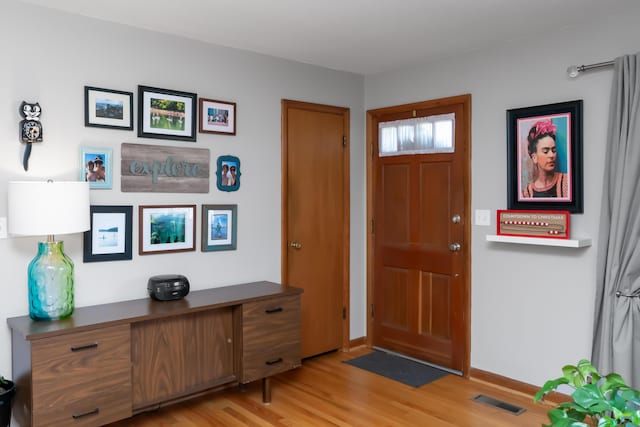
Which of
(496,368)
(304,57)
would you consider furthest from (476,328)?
(304,57)

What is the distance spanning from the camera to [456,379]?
3762mm

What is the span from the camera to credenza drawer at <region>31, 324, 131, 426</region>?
7.86 ft

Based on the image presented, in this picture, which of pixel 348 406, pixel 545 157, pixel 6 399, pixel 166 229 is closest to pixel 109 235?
pixel 166 229

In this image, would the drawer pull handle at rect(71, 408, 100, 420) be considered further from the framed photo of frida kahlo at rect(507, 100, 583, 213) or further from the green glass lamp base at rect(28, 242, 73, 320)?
the framed photo of frida kahlo at rect(507, 100, 583, 213)

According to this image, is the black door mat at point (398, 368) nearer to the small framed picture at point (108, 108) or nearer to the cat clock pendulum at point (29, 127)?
the small framed picture at point (108, 108)

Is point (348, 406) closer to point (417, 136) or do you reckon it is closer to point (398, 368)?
point (398, 368)

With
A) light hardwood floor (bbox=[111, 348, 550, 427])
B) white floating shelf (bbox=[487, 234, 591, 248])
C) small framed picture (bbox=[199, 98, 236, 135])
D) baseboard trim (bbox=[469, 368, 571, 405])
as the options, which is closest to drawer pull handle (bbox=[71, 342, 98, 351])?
light hardwood floor (bbox=[111, 348, 550, 427])

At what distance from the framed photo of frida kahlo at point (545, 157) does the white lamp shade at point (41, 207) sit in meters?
Answer: 2.73

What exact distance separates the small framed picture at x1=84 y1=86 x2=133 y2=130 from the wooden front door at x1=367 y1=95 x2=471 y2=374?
2.10 m

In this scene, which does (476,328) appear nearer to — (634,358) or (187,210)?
(634,358)

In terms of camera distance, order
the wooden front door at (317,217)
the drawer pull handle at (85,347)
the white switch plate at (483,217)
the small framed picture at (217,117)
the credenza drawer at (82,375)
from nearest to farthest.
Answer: the credenza drawer at (82,375) → the drawer pull handle at (85,347) → the small framed picture at (217,117) → the white switch plate at (483,217) → the wooden front door at (317,217)

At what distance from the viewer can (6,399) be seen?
8.31 ft

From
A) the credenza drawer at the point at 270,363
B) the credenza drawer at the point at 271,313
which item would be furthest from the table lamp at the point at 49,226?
the credenza drawer at the point at 270,363

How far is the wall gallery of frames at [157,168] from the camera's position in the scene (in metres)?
3.00
